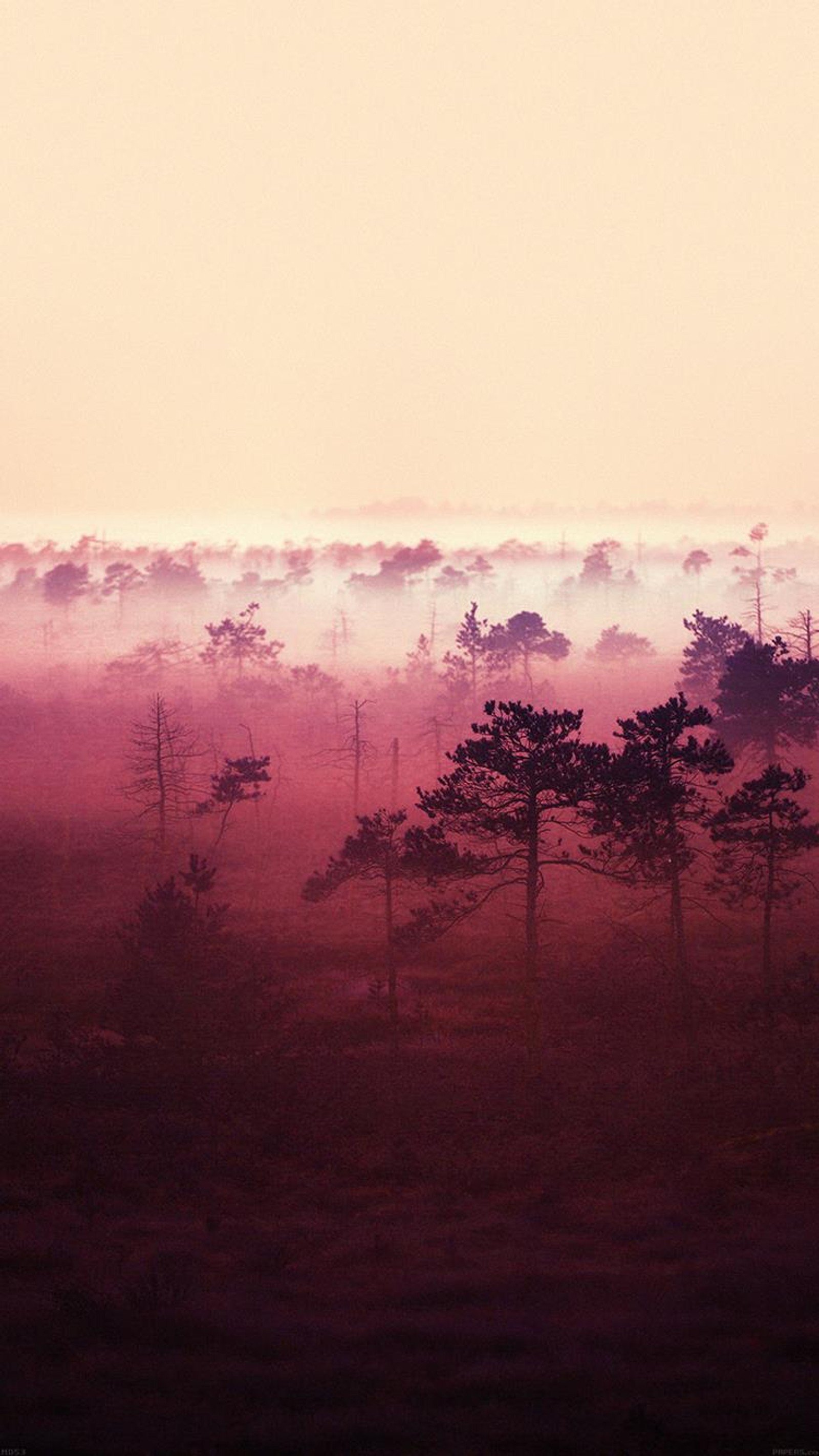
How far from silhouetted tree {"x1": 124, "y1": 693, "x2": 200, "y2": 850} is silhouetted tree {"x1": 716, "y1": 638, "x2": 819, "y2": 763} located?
23541 mm

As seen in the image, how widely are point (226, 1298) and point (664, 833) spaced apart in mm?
17040

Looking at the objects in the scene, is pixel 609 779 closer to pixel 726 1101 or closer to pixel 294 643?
pixel 726 1101

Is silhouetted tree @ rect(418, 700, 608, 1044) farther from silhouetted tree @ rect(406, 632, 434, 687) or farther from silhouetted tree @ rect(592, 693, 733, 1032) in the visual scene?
silhouetted tree @ rect(406, 632, 434, 687)

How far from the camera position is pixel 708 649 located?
55.1 metres

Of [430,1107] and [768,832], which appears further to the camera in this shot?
[768,832]

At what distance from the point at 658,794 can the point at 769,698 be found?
50.5 feet

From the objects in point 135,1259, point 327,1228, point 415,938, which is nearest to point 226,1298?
point 135,1259

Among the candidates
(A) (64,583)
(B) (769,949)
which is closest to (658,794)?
(B) (769,949)

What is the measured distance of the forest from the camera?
9.56m

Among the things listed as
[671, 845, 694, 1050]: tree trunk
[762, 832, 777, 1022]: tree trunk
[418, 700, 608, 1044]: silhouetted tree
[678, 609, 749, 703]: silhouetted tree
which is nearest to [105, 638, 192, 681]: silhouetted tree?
[678, 609, 749, 703]: silhouetted tree

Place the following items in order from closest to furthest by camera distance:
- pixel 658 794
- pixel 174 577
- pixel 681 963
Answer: pixel 658 794 < pixel 681 963 < pixel 174 577

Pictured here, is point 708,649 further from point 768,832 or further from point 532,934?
point 532,934

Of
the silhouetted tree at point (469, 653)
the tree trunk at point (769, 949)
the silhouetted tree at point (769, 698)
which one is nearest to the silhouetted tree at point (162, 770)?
the silhouetted tree at point (469, 653)

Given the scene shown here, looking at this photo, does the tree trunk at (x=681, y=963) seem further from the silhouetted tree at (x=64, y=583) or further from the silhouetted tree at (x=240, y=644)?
the silhouetted tree at (x=64, y=583)
